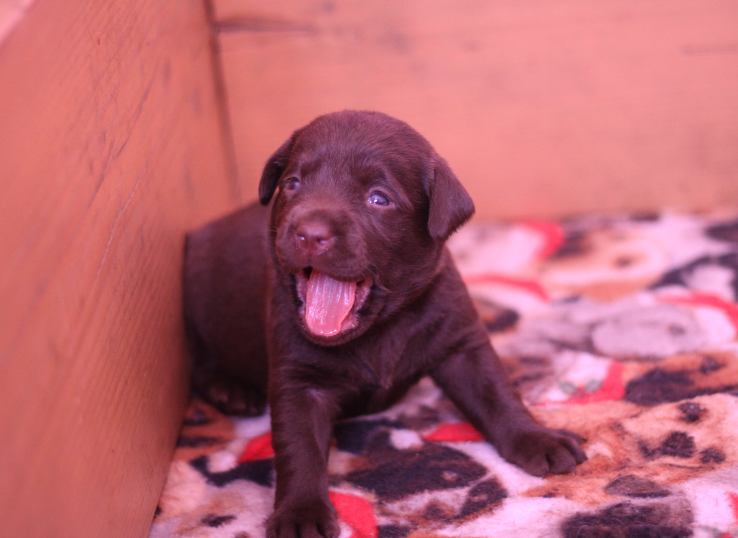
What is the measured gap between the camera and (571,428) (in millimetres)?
2379

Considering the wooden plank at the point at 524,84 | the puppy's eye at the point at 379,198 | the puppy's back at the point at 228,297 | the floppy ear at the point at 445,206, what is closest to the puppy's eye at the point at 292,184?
the puppy's eye at the point at 379,198

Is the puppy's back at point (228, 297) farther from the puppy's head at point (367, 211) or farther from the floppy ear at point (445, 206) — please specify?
the floppy ear at point (445, 206)

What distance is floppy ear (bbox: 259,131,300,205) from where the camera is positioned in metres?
2.37

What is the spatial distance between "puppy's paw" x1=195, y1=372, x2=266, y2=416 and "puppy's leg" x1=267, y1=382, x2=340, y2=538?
1.40ft

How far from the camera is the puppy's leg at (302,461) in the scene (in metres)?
1.95

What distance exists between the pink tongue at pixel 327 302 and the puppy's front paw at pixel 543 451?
64 centimetres

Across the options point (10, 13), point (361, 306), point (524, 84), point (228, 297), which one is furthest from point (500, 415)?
point (524, 84)

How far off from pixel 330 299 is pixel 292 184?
369 mm

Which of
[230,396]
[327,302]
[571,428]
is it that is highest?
[327,302]

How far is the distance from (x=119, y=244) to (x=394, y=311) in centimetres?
79

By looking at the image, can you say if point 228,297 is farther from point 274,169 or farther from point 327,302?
point 327,302

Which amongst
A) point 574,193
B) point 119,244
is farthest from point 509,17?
point 119,244

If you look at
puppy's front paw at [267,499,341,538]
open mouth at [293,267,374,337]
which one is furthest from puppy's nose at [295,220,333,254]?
puppy's front paw at [267,499,341,538]

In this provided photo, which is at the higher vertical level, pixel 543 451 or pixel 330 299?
pixel 330 299
